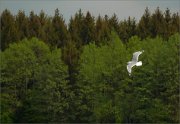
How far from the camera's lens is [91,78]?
1757 inches

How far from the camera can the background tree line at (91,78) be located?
4222 cm

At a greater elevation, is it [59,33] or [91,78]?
[59,33]

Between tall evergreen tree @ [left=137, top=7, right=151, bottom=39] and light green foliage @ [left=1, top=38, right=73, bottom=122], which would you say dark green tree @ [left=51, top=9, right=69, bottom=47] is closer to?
light green foliage @ [left=1, top=38, right=73, bottom=122]

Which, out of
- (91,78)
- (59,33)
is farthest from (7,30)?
(91,78)

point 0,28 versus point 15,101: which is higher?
point 0,28

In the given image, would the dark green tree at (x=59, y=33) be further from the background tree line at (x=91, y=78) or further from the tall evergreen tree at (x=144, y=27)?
the tall evergreen tree at (x=144, y=27)

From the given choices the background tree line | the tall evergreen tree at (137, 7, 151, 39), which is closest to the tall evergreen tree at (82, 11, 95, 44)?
the background tree line

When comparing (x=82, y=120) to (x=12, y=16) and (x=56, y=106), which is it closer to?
(x=56, y=106)

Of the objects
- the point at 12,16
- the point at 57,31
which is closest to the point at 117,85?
the point at 57,31

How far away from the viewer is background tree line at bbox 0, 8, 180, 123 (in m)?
42.2

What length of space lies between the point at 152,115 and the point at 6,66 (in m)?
11.7

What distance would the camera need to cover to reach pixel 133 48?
44.5 m

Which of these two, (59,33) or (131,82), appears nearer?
(131,82)

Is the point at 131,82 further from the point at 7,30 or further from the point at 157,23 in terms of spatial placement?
the point at 7,30
